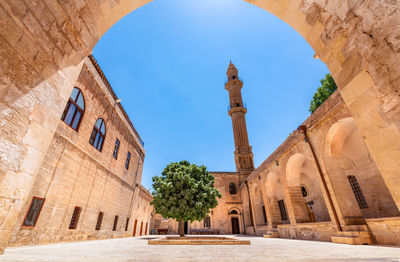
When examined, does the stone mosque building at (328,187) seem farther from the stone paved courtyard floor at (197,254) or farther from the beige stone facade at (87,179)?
the beige stone facade at (87,179)

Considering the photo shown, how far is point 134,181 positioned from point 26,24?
15.0m

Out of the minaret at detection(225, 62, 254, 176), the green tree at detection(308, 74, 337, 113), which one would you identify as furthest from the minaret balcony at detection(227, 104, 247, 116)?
the green tree at detection(308, 74, 337, 113)

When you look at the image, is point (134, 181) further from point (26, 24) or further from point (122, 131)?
point (26, 24)

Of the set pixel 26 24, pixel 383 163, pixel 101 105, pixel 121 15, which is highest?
pixel 101 105

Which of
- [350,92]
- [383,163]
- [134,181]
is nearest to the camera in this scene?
[383,163]

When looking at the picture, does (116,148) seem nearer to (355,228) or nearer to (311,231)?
(311,231)

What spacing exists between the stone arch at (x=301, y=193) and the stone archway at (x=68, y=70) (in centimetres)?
815

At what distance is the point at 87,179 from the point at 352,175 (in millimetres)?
Result: 14417

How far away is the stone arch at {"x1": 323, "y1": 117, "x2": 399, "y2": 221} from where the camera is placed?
7.30 m

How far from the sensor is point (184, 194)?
1109 cm

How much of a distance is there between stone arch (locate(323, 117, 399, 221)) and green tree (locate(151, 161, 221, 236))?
7.03 m

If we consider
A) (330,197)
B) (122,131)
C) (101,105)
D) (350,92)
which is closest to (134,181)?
(122,131)

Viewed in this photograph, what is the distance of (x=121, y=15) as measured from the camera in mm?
2791

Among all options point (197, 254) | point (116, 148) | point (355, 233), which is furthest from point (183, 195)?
point (355, 233)
